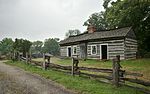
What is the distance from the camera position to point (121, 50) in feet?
82.5

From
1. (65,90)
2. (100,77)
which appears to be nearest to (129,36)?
(100,77)

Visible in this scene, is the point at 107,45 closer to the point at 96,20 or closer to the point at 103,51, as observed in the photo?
the point at 103,51

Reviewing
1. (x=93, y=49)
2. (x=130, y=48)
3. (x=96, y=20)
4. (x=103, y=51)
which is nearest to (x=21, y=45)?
(x=93, y=49)

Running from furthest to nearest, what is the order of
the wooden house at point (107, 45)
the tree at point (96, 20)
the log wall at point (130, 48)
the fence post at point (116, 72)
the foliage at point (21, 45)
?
the tree at point (96, 20) < the foliage at point (21, 45) < the log wall at point (130, 48) < the wooden house at point (107, 45) < the fence post at point (116, 72)

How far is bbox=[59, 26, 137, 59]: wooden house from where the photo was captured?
2528 centimetres

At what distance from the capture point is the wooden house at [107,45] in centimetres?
2528

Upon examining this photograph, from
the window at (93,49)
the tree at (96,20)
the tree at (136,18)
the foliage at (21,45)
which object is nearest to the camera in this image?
the window at (93,49)

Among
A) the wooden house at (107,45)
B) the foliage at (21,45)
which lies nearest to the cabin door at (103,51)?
the wooden house at (107,45)

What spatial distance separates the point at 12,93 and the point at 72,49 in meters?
24.4

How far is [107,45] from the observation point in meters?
26.6

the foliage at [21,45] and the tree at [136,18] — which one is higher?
the tree at [136,18]

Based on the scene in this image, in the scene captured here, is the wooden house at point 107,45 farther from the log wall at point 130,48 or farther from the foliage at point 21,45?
the foliage at point 21,45

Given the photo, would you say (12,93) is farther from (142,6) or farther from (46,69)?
(142,6)

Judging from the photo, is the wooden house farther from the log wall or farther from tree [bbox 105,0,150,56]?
tree [bbox 105,0,150,56]
